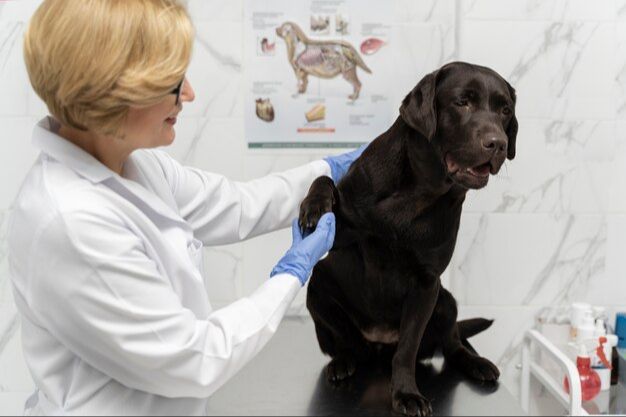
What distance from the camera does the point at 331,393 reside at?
1402mm

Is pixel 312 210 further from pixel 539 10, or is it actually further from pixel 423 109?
pixel 539 10

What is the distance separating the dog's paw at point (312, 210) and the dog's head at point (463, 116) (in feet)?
0.73

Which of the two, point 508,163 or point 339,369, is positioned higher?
point 508,163

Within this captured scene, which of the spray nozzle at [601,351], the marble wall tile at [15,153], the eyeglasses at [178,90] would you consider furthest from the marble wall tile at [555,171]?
the marble wall tile at [15,153]

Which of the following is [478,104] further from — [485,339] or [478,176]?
[485,339]

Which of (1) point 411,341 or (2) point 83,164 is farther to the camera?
(1) point 411,341

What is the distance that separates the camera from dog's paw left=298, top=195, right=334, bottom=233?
1346mm

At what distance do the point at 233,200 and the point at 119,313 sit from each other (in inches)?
22.1

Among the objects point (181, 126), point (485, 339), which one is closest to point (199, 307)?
point (181, 126)

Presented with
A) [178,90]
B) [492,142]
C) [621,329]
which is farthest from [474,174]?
[621,329]

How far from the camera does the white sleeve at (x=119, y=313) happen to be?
965 mm

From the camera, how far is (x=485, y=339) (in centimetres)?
215

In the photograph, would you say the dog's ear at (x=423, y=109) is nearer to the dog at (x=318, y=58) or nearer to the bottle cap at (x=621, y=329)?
the dog at (x=318, y=58)

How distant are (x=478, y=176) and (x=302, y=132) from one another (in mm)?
856
